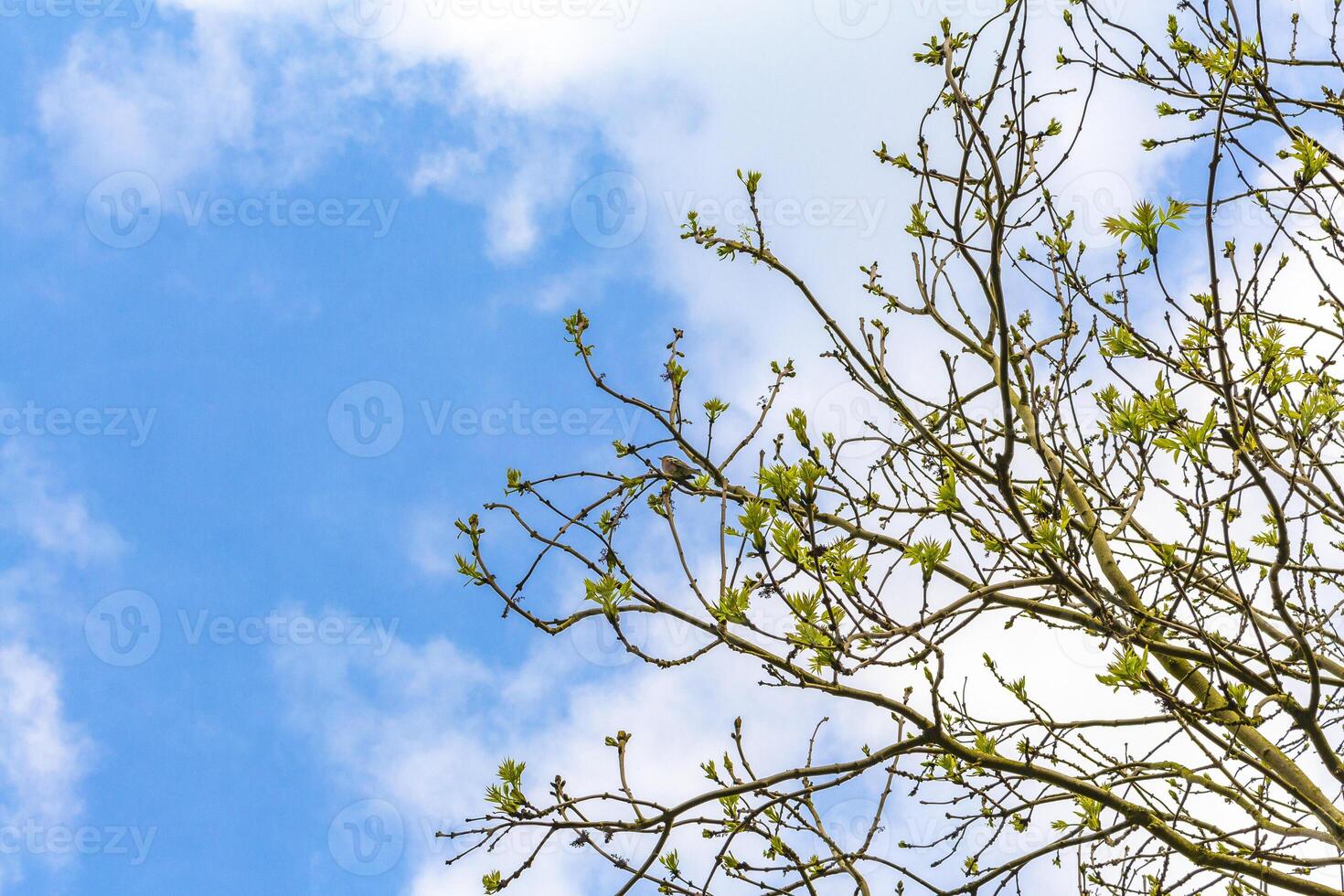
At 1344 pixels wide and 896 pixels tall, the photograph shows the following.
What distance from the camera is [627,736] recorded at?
364 cm

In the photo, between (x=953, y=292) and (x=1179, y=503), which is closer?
(x=1179, y=503)

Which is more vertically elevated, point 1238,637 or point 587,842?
point 1238,637

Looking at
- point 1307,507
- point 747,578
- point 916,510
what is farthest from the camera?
point 916,510

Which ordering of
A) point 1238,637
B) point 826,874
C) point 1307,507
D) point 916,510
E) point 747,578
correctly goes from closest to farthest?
point 747,578
point 1238,637
point 826,874
point 1307,507
point 916,510

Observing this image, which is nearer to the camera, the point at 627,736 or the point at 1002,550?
the point at 1002,550

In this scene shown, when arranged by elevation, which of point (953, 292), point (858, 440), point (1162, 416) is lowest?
point (1162, 416)

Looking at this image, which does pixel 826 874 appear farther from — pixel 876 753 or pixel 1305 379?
pixel 1305 379

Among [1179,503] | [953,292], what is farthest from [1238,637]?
[953,292]

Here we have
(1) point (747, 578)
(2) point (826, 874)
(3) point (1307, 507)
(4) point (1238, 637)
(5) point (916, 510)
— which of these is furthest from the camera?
(5) point (916, 510)

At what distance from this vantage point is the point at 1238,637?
3.79 meters

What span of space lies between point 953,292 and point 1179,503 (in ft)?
5.73

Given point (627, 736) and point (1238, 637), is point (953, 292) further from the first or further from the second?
point (627, 736)

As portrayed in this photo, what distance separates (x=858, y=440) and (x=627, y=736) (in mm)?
2232

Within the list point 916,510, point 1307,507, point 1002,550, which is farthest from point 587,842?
point 1307,507
